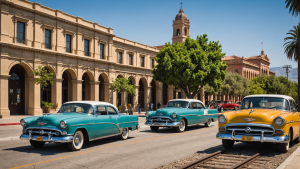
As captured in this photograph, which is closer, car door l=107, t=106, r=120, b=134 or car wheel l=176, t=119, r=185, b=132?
car door l=107, t=106, r=120, b=134

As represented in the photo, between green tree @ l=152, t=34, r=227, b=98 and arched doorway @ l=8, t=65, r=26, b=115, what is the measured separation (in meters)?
16.9

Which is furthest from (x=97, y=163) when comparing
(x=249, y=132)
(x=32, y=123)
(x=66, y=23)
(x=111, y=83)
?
(x=111, y=83)

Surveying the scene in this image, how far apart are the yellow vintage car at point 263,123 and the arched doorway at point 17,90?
26.6 m

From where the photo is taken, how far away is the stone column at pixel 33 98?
28859 millimetres

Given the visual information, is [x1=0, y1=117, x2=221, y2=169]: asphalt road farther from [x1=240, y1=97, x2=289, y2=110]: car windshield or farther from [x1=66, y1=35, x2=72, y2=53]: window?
[x1=66, y1=35, x2=72, y2=53]: window

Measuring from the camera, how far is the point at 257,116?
8.34 m

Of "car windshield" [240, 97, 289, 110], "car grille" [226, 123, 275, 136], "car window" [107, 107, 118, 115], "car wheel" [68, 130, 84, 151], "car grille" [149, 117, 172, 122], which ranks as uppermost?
"car windshield" [240, 97, 289, 110]

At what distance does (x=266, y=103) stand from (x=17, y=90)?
2762 centimetres

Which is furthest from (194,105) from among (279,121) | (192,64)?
(192,64)

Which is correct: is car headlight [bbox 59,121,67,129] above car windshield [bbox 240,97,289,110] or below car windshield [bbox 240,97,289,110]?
below

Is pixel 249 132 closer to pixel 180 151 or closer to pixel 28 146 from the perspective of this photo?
pixel 180 151

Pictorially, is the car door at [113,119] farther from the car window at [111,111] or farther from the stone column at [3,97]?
the stone column at [3,97]

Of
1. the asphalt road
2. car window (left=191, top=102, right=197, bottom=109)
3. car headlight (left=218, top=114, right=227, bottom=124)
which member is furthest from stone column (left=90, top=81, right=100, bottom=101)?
car headlight (left=218, top=114, right=227, bottom=124)

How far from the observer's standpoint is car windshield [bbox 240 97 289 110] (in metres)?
9.44
